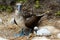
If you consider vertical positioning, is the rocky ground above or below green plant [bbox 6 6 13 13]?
below

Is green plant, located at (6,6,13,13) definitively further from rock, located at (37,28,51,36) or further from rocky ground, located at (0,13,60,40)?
rock, located at (37,28,51,36)

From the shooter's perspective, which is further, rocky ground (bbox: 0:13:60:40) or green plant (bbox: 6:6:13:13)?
green plant (bbox: 6:6:13:13)

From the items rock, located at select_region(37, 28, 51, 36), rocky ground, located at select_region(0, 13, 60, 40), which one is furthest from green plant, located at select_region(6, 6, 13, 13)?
rock, located at select_region(37, 28, 51, 36)

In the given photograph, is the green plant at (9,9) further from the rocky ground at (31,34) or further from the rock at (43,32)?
the rock at (43,32)

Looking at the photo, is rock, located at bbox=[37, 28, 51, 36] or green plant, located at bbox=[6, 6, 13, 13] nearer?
rock, located at bbox=[37, 28, 51, 36]

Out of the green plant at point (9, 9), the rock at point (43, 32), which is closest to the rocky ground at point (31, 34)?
the rock at point (43, 32)

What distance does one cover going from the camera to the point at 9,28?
6.02 m

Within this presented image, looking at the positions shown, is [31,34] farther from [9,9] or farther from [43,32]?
[9,9]

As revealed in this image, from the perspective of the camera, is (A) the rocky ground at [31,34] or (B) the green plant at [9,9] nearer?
(A) the rocky ground at [31,34]

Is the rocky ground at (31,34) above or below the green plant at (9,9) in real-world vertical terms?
below

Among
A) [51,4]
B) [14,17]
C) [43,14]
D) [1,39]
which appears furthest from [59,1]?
[1,39]

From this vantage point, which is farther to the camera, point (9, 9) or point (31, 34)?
point (9, 9)

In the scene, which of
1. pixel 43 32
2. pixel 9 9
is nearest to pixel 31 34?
pixel 43 32

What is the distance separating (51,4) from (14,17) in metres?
1.31
